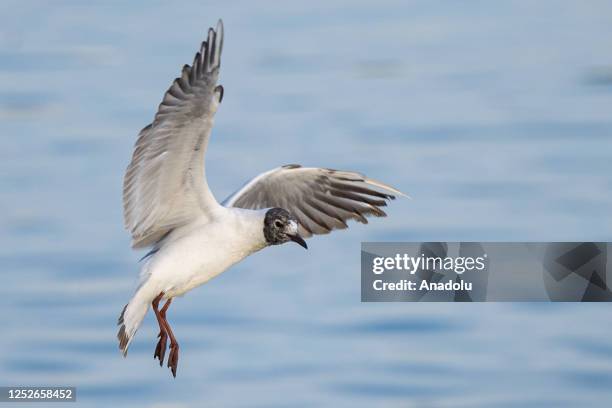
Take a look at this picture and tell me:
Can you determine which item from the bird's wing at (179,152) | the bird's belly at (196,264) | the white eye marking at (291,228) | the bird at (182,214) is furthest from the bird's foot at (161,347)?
the white eye marking at (291,228)

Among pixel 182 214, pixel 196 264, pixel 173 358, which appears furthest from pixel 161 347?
pixel 182 214

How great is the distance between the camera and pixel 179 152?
12891 millimetres

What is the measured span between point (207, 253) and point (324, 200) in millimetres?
1286

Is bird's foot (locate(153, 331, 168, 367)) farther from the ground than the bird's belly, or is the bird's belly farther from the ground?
the bird's belly

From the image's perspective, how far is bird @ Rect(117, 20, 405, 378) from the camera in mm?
12838

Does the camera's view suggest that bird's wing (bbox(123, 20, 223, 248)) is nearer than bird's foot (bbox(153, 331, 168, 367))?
Yes

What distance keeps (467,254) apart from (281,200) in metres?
2.54

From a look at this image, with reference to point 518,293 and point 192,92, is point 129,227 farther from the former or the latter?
point 518,293

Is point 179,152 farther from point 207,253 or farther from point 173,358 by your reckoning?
point 173,358

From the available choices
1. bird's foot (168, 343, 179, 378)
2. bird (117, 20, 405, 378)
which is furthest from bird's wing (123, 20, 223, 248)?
bird's foot (168, 343, 179, 378)

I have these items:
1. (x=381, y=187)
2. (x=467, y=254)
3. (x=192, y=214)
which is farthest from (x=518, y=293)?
(x=192, y=214)

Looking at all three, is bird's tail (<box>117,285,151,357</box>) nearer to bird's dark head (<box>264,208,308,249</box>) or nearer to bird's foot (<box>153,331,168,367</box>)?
bird's foot (<box>153,331,168,367</box>)

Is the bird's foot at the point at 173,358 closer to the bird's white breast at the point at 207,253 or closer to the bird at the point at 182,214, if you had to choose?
the bird at the point at 182,214

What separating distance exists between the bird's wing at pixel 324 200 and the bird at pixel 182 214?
1.44 ft
